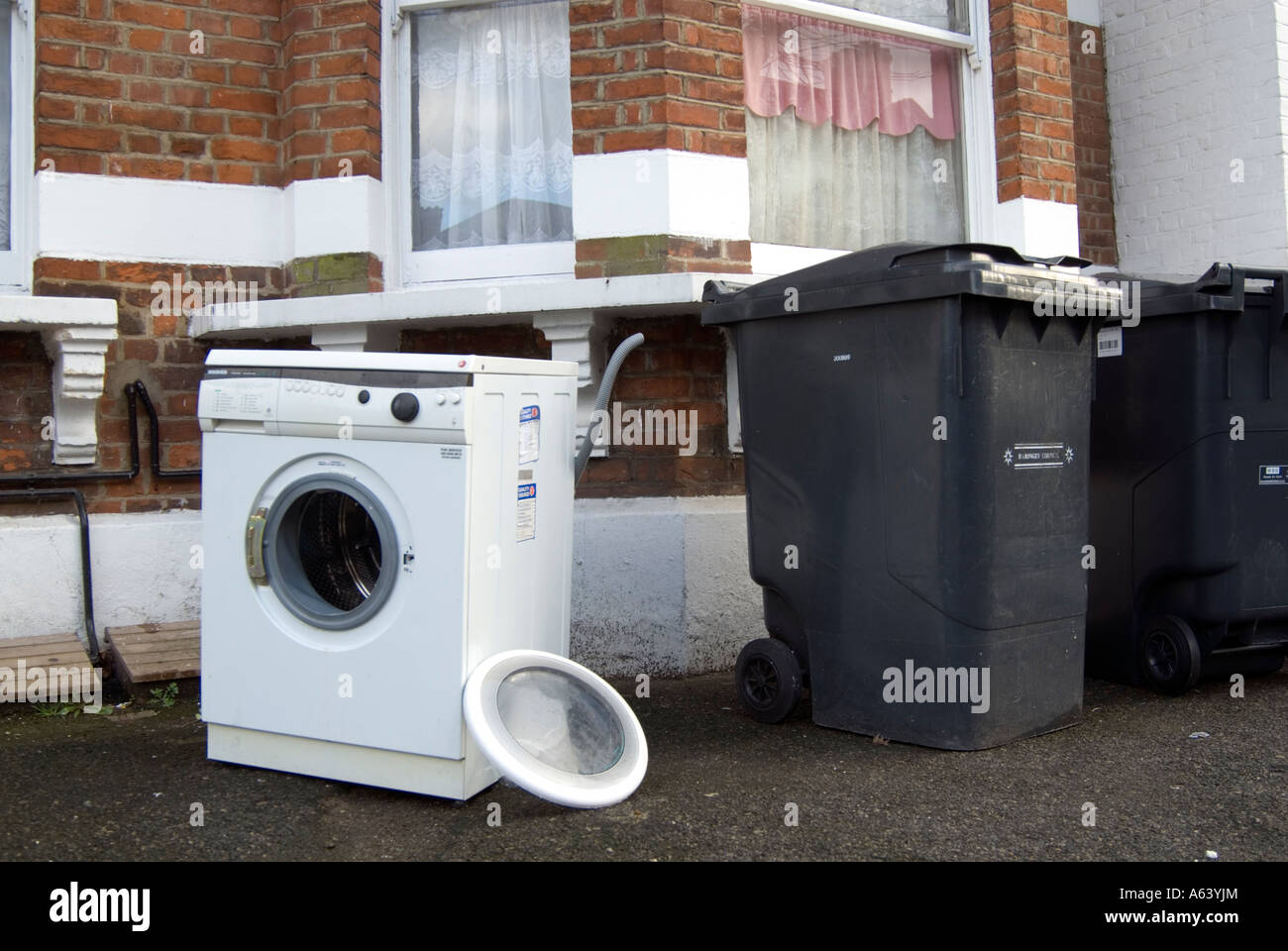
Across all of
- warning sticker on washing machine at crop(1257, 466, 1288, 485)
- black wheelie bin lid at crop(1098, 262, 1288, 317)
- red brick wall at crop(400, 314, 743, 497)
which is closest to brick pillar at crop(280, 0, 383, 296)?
red brick wall at crop(400, 314, 743, 497)

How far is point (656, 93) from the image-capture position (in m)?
4.43

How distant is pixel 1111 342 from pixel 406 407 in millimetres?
2662

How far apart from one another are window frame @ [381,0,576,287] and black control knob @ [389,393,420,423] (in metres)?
1.82

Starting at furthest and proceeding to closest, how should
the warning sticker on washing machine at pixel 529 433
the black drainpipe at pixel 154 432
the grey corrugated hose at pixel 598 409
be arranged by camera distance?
the black drainpipe at pixel 154 432
the grey corrugated hose at pixel 598 409
the warning sticker on washing machine at pixel 529 433

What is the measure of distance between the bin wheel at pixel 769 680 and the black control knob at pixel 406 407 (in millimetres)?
1450

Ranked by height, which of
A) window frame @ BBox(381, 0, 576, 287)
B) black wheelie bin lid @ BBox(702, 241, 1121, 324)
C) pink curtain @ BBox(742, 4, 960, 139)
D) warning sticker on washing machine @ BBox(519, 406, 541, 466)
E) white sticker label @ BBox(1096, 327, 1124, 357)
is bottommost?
warning sticker on washing machine @ BBox(519, 406, 541, 466)

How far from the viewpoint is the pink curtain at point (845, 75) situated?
193 inches

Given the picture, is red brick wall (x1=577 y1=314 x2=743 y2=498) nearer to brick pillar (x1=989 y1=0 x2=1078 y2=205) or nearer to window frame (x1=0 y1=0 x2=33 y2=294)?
brick pillar (x1=989 y1=0 x2=1078 y2=205)

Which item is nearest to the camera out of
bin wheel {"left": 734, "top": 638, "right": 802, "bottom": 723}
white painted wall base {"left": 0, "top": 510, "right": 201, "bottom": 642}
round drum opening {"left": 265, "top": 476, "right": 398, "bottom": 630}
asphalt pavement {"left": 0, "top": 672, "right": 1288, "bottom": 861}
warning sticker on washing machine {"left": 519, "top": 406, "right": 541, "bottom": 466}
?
asphalt pavement {"left": 0, "top": 672, "right": 1288, "bottom": 861}

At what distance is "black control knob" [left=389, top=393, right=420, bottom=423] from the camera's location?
296 cm

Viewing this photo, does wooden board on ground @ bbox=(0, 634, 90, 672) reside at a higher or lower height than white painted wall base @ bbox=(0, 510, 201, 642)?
lower

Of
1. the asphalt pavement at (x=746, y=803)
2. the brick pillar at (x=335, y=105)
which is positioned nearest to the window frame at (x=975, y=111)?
the brick pillar at (x=335, y=105)

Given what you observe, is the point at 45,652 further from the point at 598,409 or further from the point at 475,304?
the point at 598,409

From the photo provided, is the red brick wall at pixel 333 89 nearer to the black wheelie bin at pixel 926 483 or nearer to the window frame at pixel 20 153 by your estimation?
the window frame at pixel 20 153
